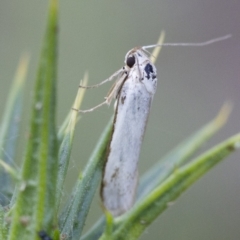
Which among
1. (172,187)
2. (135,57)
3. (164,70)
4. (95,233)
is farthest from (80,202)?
(164,70)

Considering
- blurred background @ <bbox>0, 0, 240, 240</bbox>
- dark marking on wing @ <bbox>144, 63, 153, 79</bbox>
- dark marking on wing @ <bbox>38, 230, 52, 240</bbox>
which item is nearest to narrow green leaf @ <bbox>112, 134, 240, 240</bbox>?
dark marking on wing @ <bbox>38, 230, 52, 240</bbox>

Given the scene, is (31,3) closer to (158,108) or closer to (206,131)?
(158,108)

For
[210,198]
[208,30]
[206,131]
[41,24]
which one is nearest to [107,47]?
[41,24]

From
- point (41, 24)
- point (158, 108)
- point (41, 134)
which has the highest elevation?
point (41, 24)

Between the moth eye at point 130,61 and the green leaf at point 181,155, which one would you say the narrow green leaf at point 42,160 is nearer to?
the green leaf at point 181,155

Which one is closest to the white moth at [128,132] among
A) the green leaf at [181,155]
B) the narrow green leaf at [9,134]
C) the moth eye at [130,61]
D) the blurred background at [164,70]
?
the moth eye at [130,61]

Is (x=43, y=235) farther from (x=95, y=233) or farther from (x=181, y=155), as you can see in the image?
(x=181, y=155)

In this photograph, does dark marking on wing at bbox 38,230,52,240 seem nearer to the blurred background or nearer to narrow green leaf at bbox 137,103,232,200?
narrow green leaf at bbox 137,103,232,200
